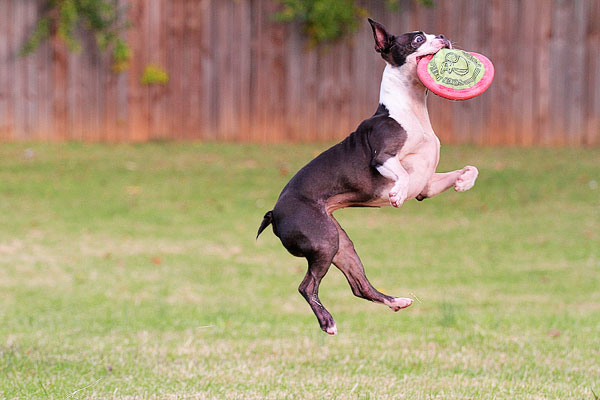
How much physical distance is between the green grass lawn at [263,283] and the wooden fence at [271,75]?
1.64 feet

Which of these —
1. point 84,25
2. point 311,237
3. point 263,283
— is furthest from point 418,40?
point 84,25

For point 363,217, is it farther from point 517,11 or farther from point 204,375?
point 204,375

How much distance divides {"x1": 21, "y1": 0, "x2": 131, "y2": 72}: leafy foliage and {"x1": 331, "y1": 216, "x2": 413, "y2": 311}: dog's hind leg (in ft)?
34.5

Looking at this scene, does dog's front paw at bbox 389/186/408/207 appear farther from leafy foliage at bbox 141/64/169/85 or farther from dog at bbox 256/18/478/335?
leafy foliage at bbox 141/64/169/85

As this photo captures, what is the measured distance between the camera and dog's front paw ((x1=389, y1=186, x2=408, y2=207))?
273 cm

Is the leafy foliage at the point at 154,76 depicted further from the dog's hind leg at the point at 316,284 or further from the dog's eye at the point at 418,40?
the dog's hind leg at the point at 316,284

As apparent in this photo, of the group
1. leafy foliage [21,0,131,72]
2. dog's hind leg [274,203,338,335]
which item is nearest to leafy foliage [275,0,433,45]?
leafy foliage [21,0,131,72]

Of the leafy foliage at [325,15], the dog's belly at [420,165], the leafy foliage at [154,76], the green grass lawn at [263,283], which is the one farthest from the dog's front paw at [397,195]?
the leafy foliage at [154,76]

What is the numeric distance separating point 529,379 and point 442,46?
2.69 m

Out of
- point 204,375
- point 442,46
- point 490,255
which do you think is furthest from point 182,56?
point 442,46

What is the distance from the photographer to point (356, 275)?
3.08 m

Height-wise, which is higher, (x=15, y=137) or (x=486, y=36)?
(x=486, y=36)

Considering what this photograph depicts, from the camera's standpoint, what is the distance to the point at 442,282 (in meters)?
8.62

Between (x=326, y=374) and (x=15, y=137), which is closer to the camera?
(x=326, y=374)
